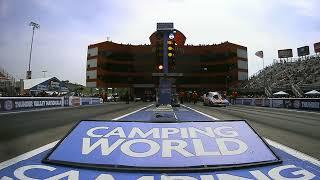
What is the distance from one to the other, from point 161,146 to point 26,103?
2329 centimetres

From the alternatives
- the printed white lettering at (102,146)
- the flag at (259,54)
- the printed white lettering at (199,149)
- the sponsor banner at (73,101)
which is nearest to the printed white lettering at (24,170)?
the printed white lettering at (102,146)

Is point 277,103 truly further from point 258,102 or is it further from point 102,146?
point 102,146

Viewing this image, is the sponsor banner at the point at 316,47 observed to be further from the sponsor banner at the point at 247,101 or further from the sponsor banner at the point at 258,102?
the sponsor banner at the point at 258,102

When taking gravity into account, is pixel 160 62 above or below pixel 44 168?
above

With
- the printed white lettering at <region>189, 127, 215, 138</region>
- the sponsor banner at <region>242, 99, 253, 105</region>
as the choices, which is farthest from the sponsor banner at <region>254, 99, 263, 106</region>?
the printed white lettering at <region>189, 127, 215, 138</region>

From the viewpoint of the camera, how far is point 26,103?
2606 centimetres

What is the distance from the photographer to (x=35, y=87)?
49.3 m

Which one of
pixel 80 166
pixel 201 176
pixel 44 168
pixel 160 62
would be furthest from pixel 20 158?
pixel 160 62

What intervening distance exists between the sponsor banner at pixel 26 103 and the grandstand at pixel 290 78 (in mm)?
40734

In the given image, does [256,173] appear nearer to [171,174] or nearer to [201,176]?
[201,176]

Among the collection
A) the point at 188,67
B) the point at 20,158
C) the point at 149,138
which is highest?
the point at 188,67

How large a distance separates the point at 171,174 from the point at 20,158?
3.05 meters

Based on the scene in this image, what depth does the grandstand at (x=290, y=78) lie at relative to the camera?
5646 centimetres

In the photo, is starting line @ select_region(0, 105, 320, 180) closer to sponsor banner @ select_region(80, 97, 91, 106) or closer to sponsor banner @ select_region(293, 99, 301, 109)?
sponsor banner @ select_region(293, 99, 301, 109)
